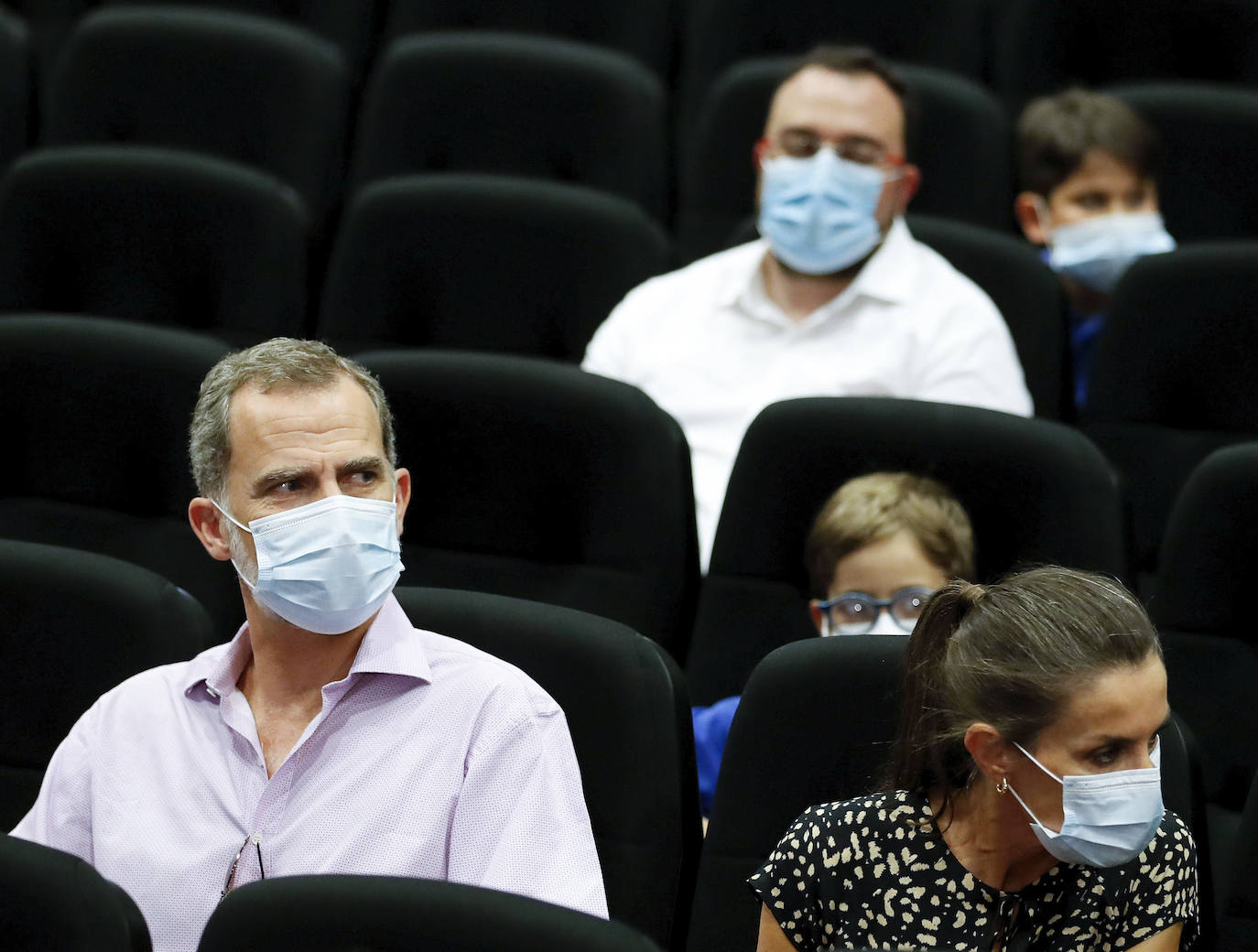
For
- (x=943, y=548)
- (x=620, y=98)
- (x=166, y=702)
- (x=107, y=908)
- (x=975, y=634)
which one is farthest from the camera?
(x=620, y=98)

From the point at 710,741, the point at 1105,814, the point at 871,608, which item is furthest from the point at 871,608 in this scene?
the point at 1105,814

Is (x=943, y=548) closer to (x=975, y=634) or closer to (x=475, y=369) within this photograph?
(x=975, y=634)

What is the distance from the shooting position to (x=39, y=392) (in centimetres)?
222

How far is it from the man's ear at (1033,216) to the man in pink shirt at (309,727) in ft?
5.58

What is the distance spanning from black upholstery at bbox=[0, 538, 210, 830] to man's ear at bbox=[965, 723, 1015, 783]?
783 mm

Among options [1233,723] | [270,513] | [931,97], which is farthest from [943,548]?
[931,97]

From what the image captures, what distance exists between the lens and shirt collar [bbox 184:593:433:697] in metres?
1.59

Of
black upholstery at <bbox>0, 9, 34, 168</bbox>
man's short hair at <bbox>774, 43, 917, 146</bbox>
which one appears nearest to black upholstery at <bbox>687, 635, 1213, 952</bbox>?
man's short hair at <bbox>774, 43, 917, 146</bbox>

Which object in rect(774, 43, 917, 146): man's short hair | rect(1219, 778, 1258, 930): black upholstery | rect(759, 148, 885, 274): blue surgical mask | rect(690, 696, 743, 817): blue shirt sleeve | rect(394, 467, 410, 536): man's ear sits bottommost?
rect(690, 696, 743, 817): blue shirt sleeve

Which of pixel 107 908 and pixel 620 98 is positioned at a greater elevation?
pixel 620 98

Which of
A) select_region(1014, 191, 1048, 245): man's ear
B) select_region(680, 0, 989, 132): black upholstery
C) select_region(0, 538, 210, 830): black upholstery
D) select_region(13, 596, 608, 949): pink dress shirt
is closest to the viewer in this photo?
select_region(13, 596, 608, 949): pink dress shirt

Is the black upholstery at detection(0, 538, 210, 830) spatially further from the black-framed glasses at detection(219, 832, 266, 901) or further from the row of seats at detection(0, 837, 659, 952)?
the row of seats at detection(0, 837, 659, 952)

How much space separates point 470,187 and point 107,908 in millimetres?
1686

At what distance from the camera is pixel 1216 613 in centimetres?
202
